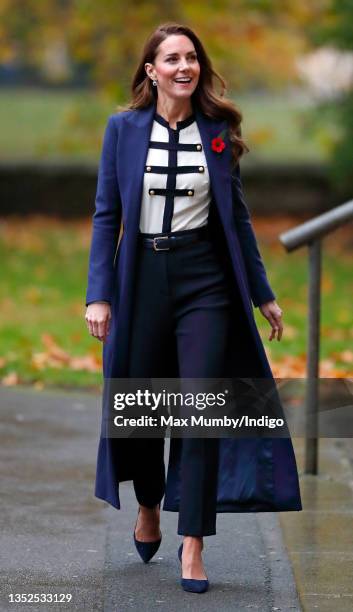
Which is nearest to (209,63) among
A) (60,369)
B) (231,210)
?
(231,210)

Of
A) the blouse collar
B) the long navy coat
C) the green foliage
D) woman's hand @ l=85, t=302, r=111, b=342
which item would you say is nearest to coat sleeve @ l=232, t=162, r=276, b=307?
the long navy coat

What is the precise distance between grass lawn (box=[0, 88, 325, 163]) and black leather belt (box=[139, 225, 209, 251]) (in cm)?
1717

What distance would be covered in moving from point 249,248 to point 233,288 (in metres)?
0.18

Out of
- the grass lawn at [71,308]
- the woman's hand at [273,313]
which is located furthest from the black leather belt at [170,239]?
the grass lawn at [71,308]

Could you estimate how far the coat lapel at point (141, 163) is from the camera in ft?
14.9

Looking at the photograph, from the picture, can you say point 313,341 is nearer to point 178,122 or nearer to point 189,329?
point 189,329

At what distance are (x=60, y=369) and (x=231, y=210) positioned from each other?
4.52 m

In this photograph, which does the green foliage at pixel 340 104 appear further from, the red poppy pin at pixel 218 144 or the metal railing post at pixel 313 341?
the red poppy pin at pixel 218 144

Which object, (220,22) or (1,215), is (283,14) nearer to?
(220,22)

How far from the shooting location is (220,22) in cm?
2041

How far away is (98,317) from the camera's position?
15.1 ft

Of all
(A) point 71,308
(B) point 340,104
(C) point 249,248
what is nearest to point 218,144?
(C) point 249,248

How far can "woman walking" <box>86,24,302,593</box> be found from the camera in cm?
454

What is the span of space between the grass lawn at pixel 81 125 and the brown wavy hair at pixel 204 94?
17017 mm
